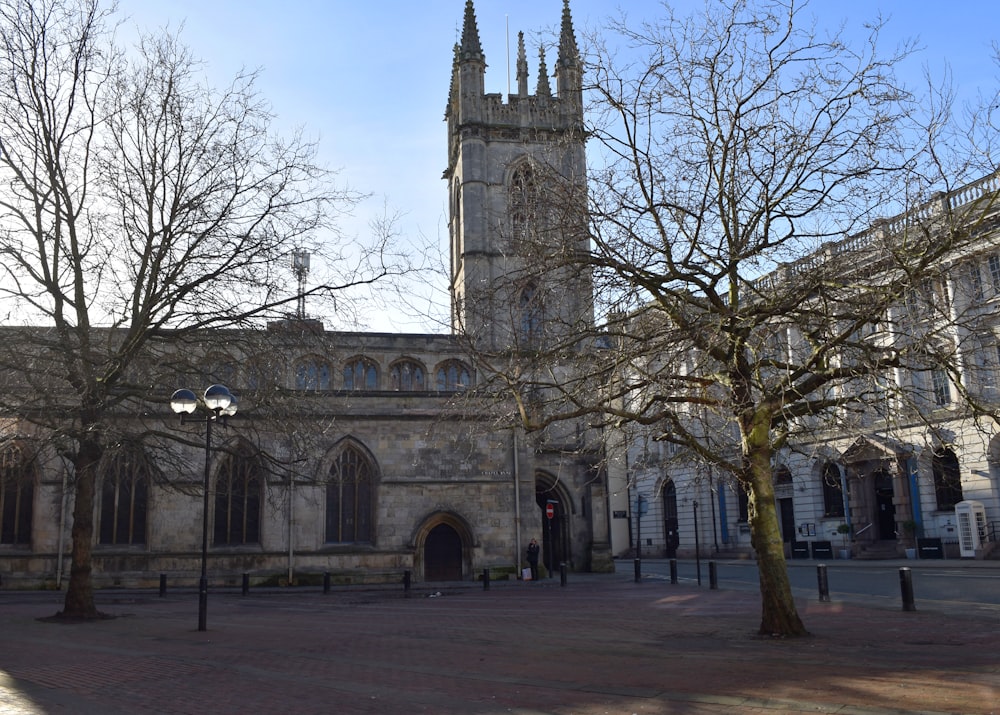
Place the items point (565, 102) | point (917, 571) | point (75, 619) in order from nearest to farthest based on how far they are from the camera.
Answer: point (565, 102) < point (75, 619) < point (917, 571)

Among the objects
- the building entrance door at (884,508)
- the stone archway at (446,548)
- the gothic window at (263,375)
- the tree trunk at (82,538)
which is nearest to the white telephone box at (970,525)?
the building entrance door at (884,508)

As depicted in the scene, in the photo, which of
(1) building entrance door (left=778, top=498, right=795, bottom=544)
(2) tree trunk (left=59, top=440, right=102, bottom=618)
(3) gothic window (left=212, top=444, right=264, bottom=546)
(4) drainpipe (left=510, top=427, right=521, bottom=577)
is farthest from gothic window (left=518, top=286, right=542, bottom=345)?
(1) building entrance door (left=778, top=498, right=795, bottom=544)

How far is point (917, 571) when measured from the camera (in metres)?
29.4

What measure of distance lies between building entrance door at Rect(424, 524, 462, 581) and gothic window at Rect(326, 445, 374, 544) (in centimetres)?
232

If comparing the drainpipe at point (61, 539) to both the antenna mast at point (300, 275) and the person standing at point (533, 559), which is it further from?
the person standing at point (533, 559)

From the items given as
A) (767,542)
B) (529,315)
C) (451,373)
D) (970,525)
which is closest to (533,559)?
(451,373)

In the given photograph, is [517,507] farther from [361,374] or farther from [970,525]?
[970,525]

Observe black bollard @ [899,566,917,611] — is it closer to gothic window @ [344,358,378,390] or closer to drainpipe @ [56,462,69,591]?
drainpipe @ [56,462,69,591]

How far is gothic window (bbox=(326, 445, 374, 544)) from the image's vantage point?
31688 millimetres

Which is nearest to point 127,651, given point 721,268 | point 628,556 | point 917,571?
point 721,268

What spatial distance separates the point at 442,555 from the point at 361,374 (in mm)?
12381

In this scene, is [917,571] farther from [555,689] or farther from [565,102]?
[555,689]

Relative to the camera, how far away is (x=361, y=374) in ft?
137

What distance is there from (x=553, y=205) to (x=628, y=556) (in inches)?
2255
